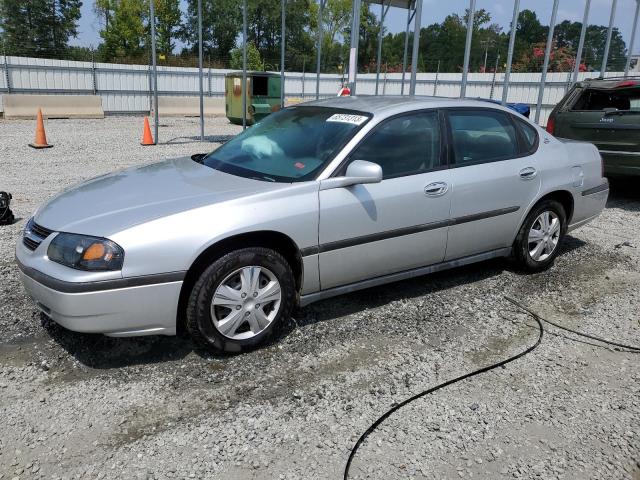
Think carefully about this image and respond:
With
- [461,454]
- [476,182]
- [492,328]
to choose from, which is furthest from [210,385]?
[476,182]

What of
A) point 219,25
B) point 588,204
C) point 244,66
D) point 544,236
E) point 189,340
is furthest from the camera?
point 219,25

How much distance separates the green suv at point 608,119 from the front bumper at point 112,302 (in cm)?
662

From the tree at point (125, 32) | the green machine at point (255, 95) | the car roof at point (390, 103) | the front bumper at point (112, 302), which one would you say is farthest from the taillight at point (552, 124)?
the tree at point (125, 32)

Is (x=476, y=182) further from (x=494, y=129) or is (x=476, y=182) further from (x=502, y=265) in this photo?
(x=502, y=265)

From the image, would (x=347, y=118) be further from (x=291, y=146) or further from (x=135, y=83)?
(x=135, y=83)

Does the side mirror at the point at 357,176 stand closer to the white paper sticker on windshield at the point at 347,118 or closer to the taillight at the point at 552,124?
the white paper sticker on windshield at the point at 347,118

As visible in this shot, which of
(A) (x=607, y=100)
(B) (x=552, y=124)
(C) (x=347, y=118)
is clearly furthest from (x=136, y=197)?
(A) (x=607, y=100)

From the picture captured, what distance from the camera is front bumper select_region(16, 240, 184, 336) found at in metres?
3.03

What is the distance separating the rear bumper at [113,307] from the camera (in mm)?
3039

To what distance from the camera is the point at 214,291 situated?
10.8 ft

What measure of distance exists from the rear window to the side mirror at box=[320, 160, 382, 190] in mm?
5667

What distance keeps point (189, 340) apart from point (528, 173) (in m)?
3.11

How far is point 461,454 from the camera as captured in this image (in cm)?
271

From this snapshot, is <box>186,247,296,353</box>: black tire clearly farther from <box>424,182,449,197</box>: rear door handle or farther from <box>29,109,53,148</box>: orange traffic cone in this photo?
<box>29,109,53,148</box>: orange traffic cone
